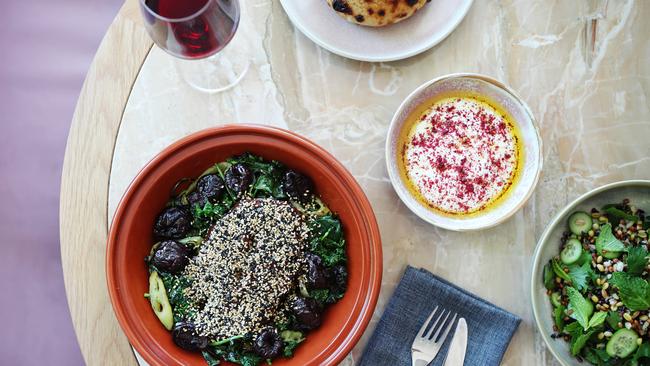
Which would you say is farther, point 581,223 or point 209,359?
point 581,223

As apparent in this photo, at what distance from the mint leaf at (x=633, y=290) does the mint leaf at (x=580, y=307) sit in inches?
4.2

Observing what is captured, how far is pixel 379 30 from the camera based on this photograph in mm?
2119

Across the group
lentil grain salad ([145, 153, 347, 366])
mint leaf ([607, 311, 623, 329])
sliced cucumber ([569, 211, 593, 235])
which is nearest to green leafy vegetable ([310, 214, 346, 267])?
lentil grain salad ([145, 153, 347, 366])

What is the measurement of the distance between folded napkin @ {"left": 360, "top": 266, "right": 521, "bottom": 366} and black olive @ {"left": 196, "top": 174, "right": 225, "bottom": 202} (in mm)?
635

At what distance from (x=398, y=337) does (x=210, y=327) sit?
1.95ft

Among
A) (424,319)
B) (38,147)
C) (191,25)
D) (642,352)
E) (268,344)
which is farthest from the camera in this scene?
(38,147)

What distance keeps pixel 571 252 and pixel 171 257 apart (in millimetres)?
1219

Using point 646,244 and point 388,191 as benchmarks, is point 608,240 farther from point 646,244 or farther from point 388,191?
point 388,191

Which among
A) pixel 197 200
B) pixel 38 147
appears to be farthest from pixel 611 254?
pixel 38 147

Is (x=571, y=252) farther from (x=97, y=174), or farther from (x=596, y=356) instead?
(x=97, y=174)

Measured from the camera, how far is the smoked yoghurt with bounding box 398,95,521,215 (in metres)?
2.11

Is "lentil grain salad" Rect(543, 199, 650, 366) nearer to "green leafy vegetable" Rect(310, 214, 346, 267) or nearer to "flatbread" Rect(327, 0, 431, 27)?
"green leafy vegetable" Rect(310, 214, 346, 267)

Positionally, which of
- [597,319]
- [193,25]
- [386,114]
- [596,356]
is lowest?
[596,356]

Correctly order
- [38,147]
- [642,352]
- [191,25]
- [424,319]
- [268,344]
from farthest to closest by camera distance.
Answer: [38,147] < [424,319] < [642,352] < [268,344] < [191,25]
